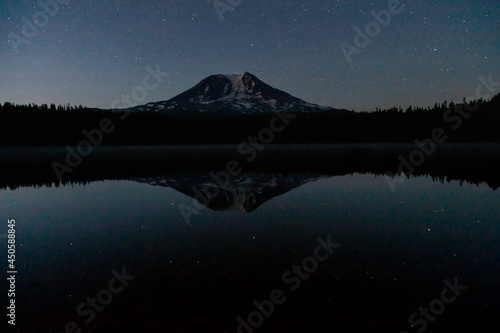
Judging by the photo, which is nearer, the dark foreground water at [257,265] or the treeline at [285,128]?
the dark foreground water at [257,265]

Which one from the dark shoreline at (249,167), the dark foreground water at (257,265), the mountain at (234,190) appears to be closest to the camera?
the dark foreground water at (257,265)

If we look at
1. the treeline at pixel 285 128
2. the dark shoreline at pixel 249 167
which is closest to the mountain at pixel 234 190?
the dark shoreline at pixel 249 167

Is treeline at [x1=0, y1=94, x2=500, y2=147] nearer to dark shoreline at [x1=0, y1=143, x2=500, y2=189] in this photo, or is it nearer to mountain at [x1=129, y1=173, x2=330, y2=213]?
dark shoreline at [x1=0, y1=143, x2=500, y2=189]

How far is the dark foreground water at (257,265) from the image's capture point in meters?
6.88

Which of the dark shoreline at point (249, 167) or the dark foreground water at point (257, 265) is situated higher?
the dark shoreline at point (249, 167)

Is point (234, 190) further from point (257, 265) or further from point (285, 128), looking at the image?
point (285, 128)

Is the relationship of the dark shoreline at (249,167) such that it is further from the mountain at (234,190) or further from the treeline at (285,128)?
the treeline at (285,128)

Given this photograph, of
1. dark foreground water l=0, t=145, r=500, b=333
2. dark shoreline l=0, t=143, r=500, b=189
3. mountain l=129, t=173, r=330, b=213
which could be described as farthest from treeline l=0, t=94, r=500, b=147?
dark foreground water l=0, t=145, r=500, b=333

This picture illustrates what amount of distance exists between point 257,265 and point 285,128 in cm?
14182

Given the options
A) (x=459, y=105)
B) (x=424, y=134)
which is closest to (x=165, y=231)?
(x=424, y=134)

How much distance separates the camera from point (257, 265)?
976 centimetres

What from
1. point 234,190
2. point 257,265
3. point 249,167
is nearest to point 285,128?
point 249,167

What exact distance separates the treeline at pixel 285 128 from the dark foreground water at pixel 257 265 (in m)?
125

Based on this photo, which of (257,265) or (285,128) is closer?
(257,265)
